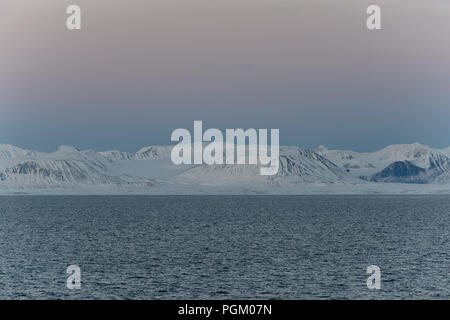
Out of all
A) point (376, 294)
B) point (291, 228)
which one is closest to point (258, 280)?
point (376, 294)

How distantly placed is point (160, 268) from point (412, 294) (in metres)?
30.7

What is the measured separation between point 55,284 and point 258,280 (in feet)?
72.7

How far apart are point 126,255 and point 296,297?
35.3 m

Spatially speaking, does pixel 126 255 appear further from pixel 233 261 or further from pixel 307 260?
pixel 307 260

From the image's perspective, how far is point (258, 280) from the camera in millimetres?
71125

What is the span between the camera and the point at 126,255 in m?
91.0

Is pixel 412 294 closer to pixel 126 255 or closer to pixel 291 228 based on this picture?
pixel 126 255
